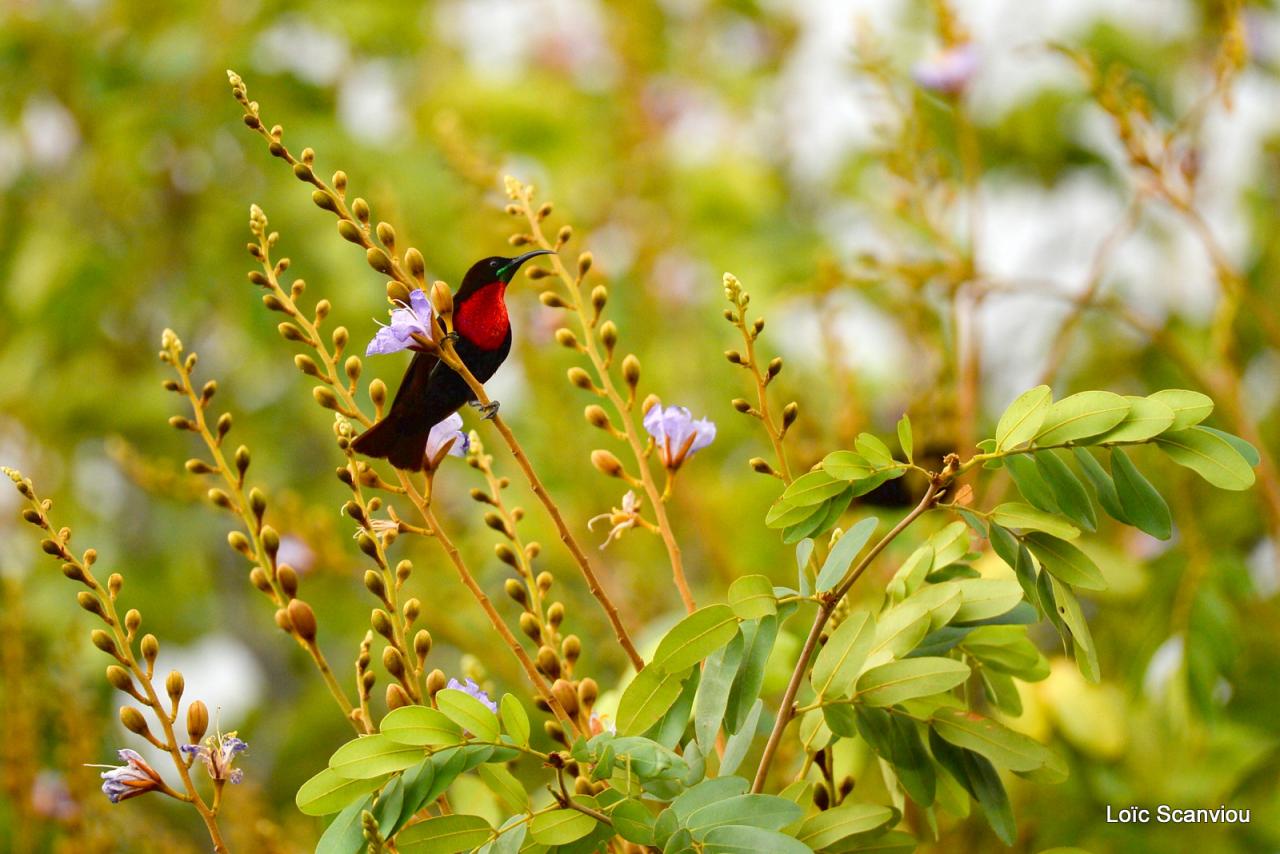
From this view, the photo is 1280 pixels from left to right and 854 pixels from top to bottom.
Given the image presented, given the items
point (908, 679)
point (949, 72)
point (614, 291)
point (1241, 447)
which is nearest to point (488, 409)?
point (908, 679)

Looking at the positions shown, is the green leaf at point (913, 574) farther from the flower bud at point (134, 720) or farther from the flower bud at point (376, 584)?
the flower bud at point (134, 720)

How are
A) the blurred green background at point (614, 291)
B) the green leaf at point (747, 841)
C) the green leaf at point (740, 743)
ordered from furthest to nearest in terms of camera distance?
the blurred green background at point (614, 291)
the green leaf at point (740, 743)
the green leaf at point (747, 841)

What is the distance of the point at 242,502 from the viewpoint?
0.65 meters

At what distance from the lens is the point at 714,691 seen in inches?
24.3

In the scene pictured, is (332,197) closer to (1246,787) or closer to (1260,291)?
(1246,787)

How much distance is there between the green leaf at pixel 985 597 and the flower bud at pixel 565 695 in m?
0.21

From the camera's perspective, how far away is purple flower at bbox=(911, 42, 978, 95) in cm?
134

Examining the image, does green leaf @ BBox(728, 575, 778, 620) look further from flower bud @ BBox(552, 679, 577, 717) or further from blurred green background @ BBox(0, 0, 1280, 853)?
blurred green background @ BBox(0, 0, 1280, 853)

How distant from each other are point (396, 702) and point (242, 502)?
138mm

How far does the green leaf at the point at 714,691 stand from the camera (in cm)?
60

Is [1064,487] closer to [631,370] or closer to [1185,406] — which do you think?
[1185,406]

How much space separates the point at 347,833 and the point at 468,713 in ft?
0.26

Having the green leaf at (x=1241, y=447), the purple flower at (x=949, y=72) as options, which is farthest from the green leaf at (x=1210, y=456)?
the purple flower at (x=949, y=72)

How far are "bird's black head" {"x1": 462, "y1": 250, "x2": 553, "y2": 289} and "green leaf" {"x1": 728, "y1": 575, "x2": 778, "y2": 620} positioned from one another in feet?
0.66
